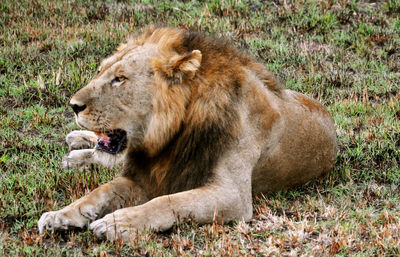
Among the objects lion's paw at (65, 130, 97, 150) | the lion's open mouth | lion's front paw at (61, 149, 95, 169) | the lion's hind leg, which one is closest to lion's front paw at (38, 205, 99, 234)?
the lion's hind leg

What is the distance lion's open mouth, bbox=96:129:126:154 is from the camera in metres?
4.46

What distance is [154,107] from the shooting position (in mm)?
4363

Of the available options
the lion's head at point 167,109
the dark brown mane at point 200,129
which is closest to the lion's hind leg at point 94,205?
the dark brown mane at point 200,129

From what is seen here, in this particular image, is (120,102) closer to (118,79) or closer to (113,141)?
(118,79)

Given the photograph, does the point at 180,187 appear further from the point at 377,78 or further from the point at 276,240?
the point at 377,78

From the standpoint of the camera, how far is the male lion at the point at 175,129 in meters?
4.25

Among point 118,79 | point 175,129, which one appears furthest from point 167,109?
point 118,79

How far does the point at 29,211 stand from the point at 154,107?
3.84 feet

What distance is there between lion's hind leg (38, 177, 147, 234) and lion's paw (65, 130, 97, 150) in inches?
67.0

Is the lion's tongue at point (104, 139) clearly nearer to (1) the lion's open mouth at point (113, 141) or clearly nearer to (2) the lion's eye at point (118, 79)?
(1) the lion's open mouth at point (113, 141)

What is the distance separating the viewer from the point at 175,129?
4.39m

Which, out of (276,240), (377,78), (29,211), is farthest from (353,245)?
(377,78)

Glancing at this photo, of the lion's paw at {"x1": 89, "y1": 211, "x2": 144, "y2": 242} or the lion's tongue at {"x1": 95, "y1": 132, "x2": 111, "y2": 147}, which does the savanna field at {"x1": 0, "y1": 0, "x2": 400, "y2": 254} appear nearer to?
the lion's paw at {"x1": 89, "y1": 211, "x2": 144, "y2": 242}

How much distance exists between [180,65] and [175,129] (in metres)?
0.44
